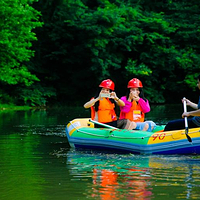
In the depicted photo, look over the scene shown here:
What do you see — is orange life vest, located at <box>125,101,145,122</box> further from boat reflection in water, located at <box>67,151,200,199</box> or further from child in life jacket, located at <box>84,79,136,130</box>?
boat reflection in water, located at <box>67,151,200,199</box>

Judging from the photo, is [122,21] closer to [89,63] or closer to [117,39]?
[117,39]

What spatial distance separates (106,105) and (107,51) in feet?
62.1

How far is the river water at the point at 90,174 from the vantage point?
557 cm

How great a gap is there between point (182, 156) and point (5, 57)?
1764cm

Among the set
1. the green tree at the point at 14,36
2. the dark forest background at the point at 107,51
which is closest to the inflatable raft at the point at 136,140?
the green tree at the point at 14,36

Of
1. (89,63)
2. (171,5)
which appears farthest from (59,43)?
(171,5)

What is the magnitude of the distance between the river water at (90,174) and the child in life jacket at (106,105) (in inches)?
33.2

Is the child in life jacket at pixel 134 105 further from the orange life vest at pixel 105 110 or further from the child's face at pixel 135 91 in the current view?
the orange life vest at pixel 105 110

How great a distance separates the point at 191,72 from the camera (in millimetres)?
29469

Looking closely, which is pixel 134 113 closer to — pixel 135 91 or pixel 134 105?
pixel 134 105

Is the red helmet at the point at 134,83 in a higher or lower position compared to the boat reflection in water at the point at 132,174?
higher

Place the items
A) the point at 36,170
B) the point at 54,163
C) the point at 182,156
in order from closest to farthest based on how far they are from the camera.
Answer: the point at 36,170 < the point at 54,163 < the point at 182,156

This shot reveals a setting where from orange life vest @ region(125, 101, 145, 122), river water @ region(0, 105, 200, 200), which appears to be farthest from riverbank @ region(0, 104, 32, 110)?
orange life vest @ region(125, 101, 145, 122)

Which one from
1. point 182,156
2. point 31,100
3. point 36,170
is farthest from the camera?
point 31,100
